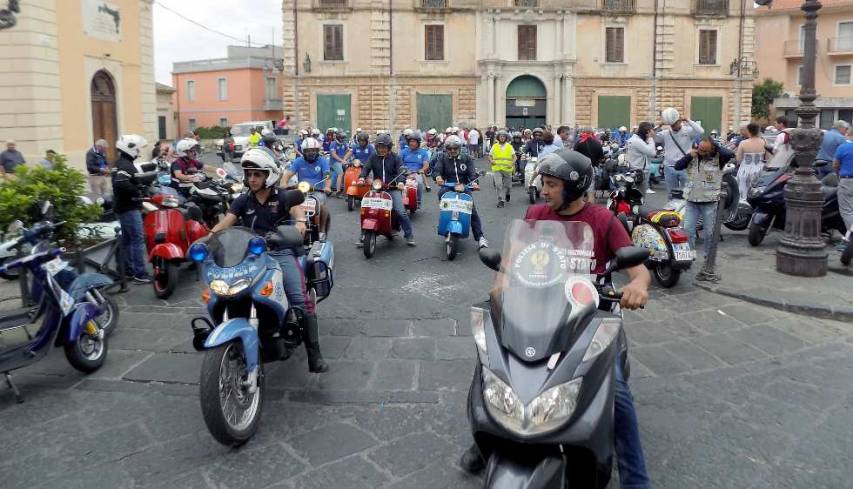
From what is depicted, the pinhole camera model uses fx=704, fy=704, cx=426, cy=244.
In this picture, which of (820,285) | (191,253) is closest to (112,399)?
(191,253)

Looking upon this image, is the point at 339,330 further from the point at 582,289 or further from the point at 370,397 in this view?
the point at 582,289

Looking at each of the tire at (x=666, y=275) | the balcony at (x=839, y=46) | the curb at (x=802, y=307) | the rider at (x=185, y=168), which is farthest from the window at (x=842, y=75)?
the rider at (x=185, y=168)

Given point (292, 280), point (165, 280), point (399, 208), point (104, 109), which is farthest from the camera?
point (104, 109)

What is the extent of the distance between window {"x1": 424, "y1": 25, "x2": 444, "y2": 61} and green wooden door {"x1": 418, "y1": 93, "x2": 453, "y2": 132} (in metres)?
1.99

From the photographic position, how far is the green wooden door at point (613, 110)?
121 feet

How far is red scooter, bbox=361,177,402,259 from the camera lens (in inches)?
368

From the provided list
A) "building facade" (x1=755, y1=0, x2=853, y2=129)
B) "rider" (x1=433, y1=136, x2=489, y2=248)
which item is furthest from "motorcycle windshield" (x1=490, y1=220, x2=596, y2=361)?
"building facade" (x1=755, y1=0, x2=853, y2=129)

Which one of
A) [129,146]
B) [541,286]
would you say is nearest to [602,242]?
[541,286]

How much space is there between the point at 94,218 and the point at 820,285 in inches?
292

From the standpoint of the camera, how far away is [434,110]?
36406 millimetres

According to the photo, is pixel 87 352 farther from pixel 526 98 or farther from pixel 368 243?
pixel 526 98

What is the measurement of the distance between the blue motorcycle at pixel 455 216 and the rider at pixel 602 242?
17.9 ft

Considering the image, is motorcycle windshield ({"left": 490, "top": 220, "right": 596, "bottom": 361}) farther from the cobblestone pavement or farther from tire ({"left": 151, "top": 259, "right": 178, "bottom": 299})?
tire ({"left": 151, "top": 259, "right": 178, "bottom": 299})

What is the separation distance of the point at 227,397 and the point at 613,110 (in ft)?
118
